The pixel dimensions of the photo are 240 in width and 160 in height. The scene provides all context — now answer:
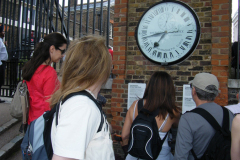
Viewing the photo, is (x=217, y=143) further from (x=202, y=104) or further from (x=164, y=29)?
(x=164, y=29)

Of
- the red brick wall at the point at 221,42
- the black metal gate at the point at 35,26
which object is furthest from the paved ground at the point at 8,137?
the red brick wall at the point at 221,42

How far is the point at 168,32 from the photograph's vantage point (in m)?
3.18

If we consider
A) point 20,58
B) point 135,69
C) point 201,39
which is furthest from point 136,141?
point 20,58

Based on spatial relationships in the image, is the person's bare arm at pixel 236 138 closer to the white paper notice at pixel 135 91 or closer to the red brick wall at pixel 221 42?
the red brick wall at pixel 221 42

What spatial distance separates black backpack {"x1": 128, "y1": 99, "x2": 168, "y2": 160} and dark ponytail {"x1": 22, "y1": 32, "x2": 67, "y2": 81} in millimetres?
1271

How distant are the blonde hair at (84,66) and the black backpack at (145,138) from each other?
1.04m

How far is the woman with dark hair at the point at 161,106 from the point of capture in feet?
7.14

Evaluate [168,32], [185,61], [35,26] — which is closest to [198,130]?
[185,61]

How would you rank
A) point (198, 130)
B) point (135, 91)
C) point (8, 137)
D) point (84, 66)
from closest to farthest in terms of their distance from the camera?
1. point (84, 66)
2. point (198, 130)
3. point (135, 91)
4. point (8, 137)

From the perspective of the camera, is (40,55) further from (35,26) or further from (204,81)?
(35,26)

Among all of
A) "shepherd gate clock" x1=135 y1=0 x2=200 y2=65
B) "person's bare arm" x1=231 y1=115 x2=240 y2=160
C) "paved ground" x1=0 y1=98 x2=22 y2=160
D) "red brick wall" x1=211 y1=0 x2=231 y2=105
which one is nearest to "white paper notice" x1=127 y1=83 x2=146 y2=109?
"shepherd gate clock" x1=135 y1=0 x2=200 y2=65

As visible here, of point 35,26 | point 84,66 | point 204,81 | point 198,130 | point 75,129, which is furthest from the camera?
point 35,26

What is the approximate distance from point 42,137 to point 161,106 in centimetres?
140

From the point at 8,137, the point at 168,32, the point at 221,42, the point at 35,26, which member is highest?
the point at 35,26
